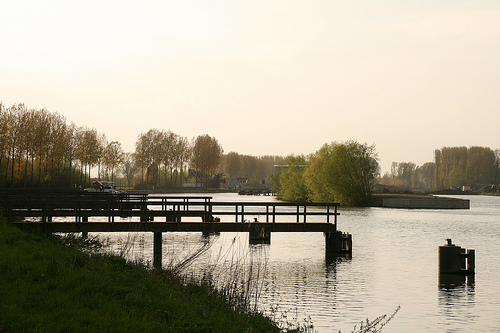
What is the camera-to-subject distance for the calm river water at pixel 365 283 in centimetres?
1736

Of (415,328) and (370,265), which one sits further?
(370,265)

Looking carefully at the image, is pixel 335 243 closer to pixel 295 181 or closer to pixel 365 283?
pixel 365 283

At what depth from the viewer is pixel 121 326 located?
9.92 m

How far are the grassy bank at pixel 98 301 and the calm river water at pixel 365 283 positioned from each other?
3.45 metres

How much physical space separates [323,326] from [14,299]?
8685mm

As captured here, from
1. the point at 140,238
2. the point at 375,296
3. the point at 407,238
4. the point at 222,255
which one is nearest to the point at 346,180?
the point at 407,238

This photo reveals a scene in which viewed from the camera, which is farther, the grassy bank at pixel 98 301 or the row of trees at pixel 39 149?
the row of trees at pixel 39 149

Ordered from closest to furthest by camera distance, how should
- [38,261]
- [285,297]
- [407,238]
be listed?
[38,261] → [285,297] → [407,238]

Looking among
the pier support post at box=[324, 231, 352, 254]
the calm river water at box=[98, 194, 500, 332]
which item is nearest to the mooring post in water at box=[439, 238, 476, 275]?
the calm river water at box=[98, 194, 500, 332]

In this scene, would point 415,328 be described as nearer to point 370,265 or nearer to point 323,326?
point 323,326

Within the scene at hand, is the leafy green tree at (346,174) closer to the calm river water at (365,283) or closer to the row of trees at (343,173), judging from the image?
the row of trees at (343,173)

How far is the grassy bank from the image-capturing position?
1001cm

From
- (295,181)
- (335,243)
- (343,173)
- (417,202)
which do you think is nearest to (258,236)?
(335,243)

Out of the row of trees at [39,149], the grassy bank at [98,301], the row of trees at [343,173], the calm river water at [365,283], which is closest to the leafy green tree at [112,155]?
the row of trees at [39,149]
